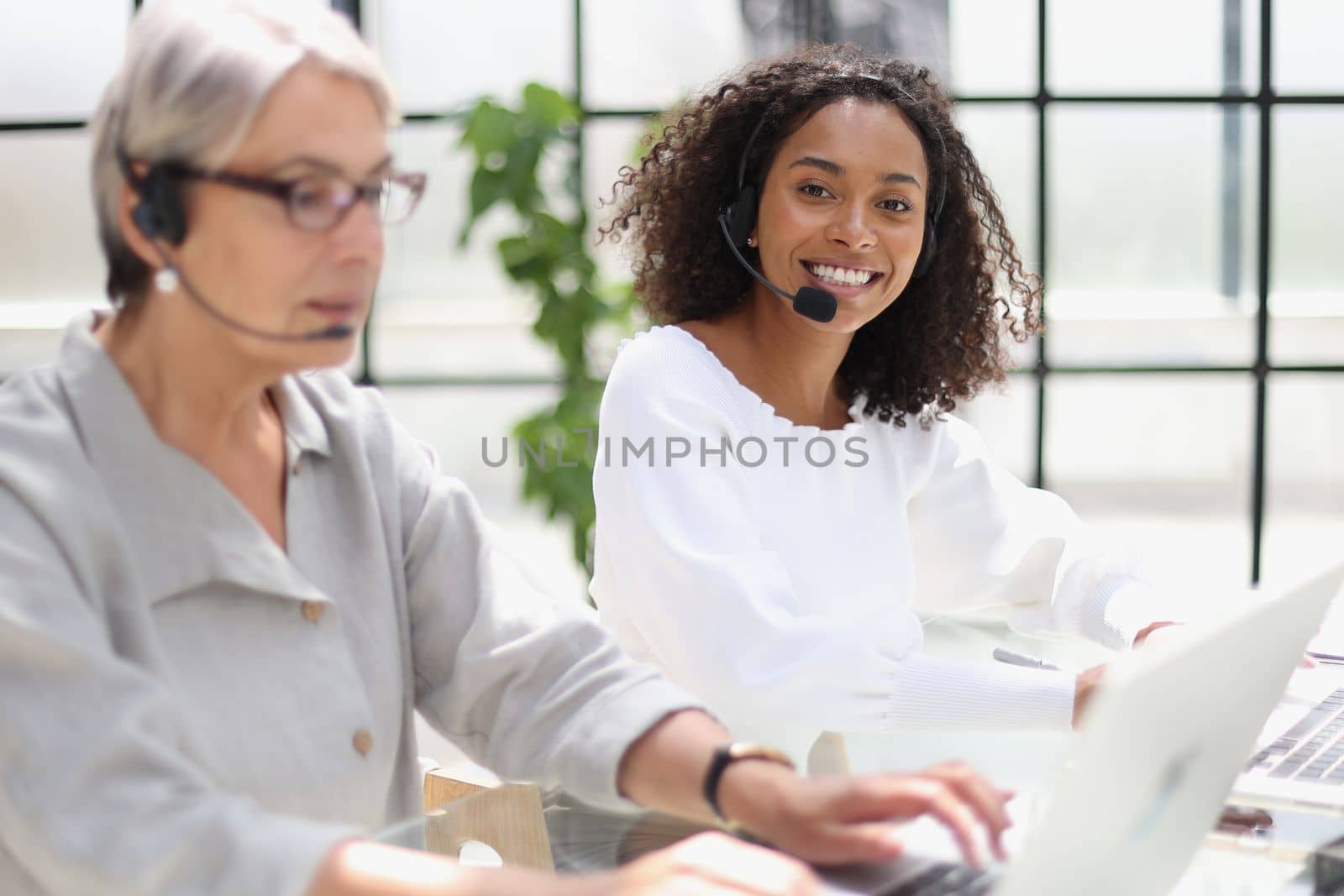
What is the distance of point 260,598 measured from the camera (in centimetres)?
92

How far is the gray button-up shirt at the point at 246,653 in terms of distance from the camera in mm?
754

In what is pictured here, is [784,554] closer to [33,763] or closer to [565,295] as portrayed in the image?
[33,763]

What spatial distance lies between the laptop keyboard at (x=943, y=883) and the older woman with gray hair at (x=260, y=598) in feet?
0.06

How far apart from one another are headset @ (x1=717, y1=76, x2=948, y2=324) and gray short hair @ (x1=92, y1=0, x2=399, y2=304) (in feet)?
2.87

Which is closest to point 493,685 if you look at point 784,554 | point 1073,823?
point 1073,823

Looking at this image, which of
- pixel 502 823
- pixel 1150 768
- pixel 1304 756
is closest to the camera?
pixel 1150 768

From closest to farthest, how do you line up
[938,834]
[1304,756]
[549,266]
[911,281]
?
[938,834] → [1304,756] → [911,281] → [549,266]

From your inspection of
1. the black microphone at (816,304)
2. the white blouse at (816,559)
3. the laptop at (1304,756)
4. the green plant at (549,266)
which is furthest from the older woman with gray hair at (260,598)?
the green plant at (549,266)

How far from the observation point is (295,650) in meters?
0.93

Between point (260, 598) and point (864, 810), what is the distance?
0.42m

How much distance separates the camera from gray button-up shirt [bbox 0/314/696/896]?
754 mm

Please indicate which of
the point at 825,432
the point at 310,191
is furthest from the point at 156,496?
the point at 825,432

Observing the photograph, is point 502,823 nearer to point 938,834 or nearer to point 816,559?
point 938,834

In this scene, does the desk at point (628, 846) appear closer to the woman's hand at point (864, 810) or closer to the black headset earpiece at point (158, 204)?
the woman's hand at point (864, 810)
